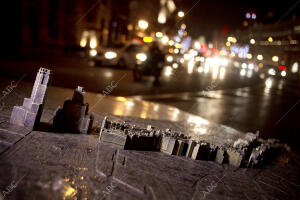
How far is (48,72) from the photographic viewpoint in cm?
324

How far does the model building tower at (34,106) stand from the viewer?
126 inches

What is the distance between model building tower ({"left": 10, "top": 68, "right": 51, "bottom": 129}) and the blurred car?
15521 mm

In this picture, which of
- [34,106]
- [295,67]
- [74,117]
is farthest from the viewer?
[295,67]

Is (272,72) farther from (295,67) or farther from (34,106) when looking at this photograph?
(34,106)

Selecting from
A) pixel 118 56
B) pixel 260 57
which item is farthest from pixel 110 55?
pixel 260 57

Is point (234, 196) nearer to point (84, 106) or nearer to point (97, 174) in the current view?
point (97, 174)

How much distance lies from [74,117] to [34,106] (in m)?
0.51

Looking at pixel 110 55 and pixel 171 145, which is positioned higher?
pixel 110 55

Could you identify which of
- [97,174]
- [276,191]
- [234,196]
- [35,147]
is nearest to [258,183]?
[276,191]

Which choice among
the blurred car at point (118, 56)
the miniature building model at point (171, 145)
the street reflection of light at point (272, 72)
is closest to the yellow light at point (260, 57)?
the street reflection of light at point (272, 72)

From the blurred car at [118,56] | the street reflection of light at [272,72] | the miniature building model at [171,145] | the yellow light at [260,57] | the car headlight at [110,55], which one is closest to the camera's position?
the miniature building model at [171,145]

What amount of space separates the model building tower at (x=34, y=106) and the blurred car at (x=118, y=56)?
15.5 m

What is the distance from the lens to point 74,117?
3.52 meters

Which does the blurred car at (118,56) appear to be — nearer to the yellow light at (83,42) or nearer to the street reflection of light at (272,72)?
the yellow light at (83,42)
